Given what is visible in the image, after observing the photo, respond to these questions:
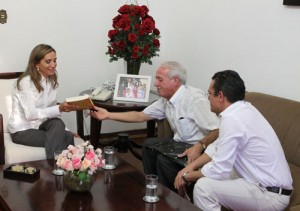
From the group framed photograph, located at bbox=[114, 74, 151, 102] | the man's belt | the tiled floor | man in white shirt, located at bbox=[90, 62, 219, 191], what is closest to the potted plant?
framed photograph, located at bbox=[114, 74, 151, 102]

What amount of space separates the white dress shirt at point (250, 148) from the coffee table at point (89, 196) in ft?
1.06

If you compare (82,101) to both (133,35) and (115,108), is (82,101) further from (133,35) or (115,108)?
(133,35)

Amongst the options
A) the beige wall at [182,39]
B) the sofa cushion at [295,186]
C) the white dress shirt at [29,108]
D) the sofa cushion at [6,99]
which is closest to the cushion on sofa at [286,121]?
the sofa cushion at [295,186]

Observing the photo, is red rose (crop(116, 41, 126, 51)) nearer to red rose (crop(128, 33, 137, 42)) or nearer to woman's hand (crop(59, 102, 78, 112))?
red rose (crop(128, 33, 137, 42))

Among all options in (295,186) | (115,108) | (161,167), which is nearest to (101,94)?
(115,108)

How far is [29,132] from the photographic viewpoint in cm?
293

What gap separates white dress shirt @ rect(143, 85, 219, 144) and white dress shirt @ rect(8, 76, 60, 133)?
34.7 inches

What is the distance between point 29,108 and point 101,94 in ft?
2.17

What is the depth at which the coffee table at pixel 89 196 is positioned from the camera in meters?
1.89

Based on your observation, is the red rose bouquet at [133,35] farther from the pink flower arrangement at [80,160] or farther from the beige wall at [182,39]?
the pink flower arrangement at [80,160]

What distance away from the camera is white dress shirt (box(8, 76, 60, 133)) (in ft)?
9.71

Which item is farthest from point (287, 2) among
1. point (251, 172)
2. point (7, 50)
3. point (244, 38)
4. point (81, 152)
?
point (7, 50)

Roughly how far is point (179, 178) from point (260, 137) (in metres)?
0.56

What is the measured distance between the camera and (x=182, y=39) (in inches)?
161
